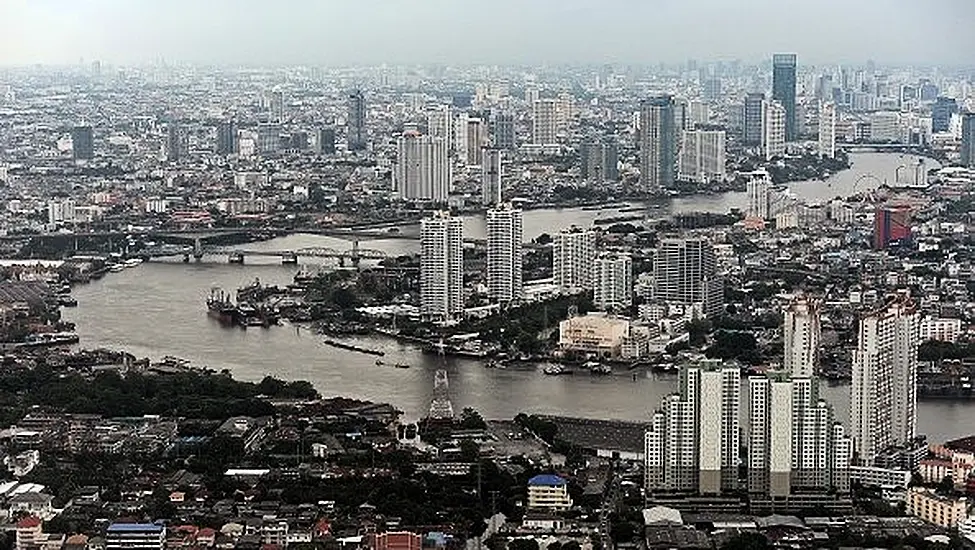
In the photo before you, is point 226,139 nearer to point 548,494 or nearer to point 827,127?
point 827,127

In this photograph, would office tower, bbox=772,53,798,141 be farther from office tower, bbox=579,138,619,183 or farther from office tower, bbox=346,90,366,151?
office tower, bbox=346,90,366,151

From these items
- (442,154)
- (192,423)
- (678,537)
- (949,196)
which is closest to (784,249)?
(949,196)

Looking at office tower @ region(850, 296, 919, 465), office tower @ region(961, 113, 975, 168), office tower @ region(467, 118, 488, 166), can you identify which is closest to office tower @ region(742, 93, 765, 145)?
office tower @ region(467, 118, 488, 166)

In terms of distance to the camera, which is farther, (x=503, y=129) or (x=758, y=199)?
(x=503, y=129)

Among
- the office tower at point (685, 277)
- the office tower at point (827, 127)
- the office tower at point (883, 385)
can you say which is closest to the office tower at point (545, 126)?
the office tower at point (827, 127)

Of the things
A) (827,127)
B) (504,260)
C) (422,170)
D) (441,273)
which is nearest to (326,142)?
(422,170)

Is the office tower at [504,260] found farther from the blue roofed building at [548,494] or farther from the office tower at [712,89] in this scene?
the office tower at [712,89]
